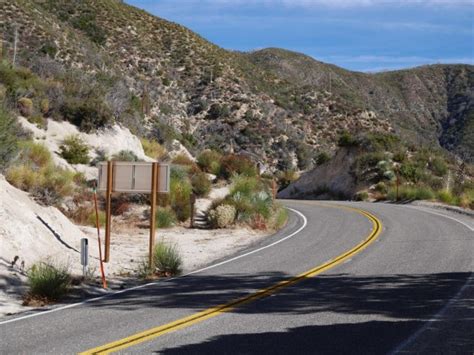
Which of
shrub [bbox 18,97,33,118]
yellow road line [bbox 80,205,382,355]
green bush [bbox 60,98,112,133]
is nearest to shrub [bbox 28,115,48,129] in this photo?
shrub [bbox 18,97,33,118]

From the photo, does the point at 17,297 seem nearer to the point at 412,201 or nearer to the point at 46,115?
the point at 46,115

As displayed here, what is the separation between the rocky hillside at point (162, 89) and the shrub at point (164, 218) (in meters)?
9.51

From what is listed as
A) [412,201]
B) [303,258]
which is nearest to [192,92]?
[412,201]

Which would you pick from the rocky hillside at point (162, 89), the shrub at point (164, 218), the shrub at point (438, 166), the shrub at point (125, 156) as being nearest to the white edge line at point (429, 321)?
the shrub at point (164, 218)

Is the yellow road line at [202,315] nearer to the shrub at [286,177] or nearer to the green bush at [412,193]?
the green bush at [412,193]

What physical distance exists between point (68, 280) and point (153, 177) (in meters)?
4.13

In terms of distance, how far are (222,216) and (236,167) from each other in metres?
9.77

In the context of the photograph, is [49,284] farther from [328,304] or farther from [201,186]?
[201,186]

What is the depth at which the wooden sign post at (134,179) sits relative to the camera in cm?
1694

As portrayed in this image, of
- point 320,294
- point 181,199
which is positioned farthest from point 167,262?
point 181,199

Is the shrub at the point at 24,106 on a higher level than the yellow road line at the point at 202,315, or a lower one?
higher

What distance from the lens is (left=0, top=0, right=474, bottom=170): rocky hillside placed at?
128ft

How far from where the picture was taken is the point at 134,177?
17.1 metres

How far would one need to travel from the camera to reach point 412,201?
138 feet
